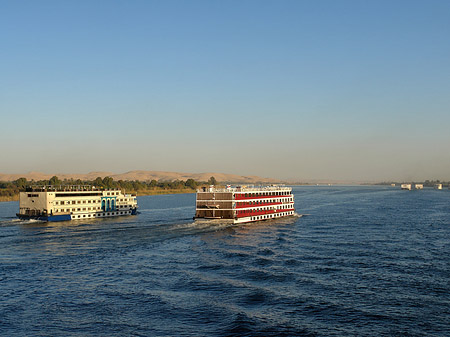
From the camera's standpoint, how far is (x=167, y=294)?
4881 cm

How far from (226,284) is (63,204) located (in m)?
87.2

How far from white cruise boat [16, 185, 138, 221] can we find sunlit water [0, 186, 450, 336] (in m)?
29.5

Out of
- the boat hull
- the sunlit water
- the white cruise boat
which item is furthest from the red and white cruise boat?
the white cruise boat

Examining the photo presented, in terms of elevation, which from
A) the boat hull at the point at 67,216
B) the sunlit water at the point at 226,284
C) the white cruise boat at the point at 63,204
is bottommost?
the sunlit water at the point at 226,284

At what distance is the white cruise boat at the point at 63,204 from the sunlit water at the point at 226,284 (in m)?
29.5

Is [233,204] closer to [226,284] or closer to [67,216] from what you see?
[67,216]

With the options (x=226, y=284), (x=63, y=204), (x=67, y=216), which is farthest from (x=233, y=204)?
(x=226, y=284)

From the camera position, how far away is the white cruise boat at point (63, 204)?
122 metres

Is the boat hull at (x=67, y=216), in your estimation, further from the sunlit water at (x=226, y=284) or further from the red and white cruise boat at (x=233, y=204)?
the red and white cruise boat at (x=233, y=204)

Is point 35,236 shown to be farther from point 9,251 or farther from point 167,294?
point 167,294

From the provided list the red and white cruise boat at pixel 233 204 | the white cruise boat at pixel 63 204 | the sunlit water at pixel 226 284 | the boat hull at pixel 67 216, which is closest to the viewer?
the sunlit water at pixel 226 284

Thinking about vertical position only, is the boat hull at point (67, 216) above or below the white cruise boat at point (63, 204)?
below

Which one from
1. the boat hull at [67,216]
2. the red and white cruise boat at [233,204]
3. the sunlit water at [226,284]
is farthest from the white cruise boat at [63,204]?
the red and white cruise boat at [233,204]

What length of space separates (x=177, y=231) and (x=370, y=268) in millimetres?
49963
